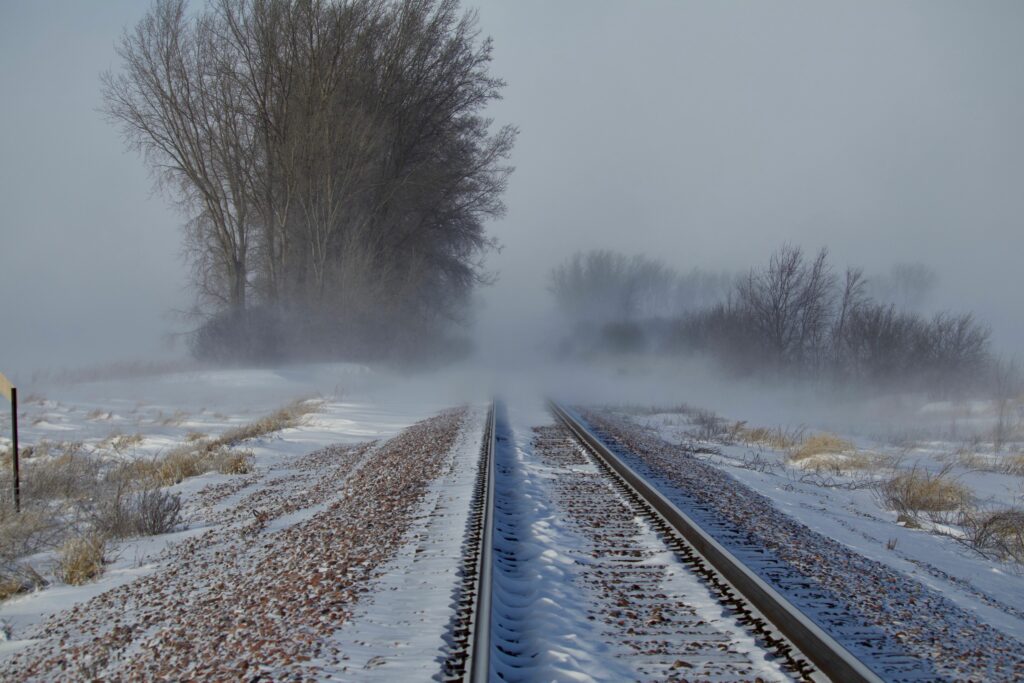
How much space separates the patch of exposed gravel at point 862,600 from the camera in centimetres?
396

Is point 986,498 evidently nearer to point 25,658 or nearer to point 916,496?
point 916,496

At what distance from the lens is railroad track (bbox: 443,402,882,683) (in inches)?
147

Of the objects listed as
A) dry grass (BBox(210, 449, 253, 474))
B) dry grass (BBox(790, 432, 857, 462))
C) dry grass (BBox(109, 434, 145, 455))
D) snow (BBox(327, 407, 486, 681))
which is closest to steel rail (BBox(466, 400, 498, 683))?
snow (BBox(327, 407, 486, 681))

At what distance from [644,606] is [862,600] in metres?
1.45

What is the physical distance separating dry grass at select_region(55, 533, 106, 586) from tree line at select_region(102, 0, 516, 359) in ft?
73.7

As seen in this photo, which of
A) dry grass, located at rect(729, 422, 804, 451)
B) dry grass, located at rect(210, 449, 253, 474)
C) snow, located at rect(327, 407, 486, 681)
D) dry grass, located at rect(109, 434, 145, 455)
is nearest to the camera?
snow, located at rect(327, 407, 486, 681)

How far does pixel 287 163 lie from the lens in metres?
30.1

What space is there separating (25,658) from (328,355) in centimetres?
2577

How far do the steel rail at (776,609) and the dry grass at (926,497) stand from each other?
3.89m

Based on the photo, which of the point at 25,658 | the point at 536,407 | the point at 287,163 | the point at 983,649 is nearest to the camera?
the point at 983,649

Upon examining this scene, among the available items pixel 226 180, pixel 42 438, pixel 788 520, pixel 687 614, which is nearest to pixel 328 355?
pixel 226 180

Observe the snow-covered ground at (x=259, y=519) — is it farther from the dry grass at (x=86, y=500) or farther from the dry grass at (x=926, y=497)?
the dry grass at (x=926, y=497)

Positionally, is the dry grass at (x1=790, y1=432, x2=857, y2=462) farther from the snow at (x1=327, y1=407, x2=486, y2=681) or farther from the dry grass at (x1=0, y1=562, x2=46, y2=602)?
the dry grass at (x1=0, y1=562, x2=46, y2=602)

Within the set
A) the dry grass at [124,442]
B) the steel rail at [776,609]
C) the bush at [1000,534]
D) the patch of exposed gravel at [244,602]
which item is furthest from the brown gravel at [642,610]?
the dry grass at [124,442]
